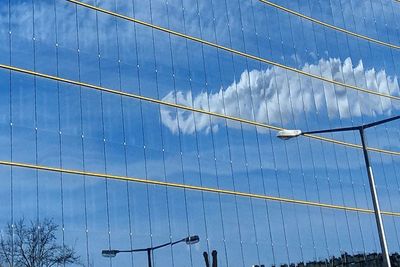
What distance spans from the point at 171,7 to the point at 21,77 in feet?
33.1

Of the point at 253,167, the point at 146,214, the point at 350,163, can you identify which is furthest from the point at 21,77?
the point at 350,163

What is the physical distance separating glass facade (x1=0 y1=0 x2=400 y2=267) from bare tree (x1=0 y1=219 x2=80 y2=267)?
0.15 metres

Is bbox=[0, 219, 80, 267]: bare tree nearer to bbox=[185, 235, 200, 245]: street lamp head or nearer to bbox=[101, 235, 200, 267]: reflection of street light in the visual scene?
bbox=[101, 235, 200, 267]: reflection of street light

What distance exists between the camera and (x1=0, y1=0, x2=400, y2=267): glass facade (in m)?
32.3

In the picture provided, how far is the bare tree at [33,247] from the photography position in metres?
30.0

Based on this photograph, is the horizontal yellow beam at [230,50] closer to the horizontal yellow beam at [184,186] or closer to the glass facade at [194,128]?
the glass facade at [194,128]

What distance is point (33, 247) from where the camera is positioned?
3073 cm

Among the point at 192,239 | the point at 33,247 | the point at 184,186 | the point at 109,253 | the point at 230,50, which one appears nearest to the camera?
the point at 33,247

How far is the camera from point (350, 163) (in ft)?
155

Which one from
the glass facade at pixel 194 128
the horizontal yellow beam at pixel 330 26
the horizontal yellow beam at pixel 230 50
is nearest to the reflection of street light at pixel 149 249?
the glass facade at pixel 194 128

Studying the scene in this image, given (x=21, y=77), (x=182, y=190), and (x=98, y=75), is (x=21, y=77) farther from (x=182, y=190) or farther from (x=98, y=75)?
(x=182, y=190)

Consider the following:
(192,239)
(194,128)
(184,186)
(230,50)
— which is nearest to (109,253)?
(192,239)

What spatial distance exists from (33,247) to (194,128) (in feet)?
34.1

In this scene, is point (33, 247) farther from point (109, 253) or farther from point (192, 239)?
point (192, 239)
